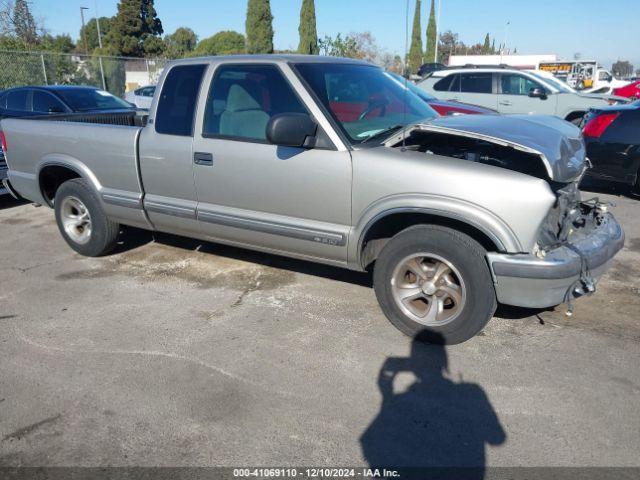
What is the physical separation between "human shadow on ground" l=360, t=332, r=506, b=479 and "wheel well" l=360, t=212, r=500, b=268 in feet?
2.79

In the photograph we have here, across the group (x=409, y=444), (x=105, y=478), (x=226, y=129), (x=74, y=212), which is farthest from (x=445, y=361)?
(x=74, y=212)

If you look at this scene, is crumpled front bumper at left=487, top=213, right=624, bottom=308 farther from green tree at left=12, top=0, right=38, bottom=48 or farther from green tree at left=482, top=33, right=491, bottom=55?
green tree at left=482, top=33, right=491, bottom=55

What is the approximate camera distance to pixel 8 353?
11.6ft

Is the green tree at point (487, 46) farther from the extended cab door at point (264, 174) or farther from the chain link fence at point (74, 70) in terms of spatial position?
the extended cab door at point (264, 174)

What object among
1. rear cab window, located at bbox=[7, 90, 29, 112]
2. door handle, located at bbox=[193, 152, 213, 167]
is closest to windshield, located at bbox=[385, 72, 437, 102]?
door handle, located at bbox=[193, 152, 213, 167]

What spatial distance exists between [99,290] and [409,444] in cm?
319

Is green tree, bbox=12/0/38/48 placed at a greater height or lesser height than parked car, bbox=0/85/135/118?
greater

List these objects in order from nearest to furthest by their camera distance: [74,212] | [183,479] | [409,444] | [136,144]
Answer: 1. [183,479]
2. [409,444]
3. [136,144]
4. [74,212]

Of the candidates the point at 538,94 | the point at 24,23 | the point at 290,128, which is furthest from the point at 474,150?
the point at 24,23

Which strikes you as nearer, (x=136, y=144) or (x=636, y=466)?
(x=636, y=466)

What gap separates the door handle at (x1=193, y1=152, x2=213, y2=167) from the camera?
13.7ft

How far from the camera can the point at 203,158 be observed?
421 centimetres

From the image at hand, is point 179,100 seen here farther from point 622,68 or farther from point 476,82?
point 622,68

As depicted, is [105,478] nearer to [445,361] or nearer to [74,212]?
[445,361]
